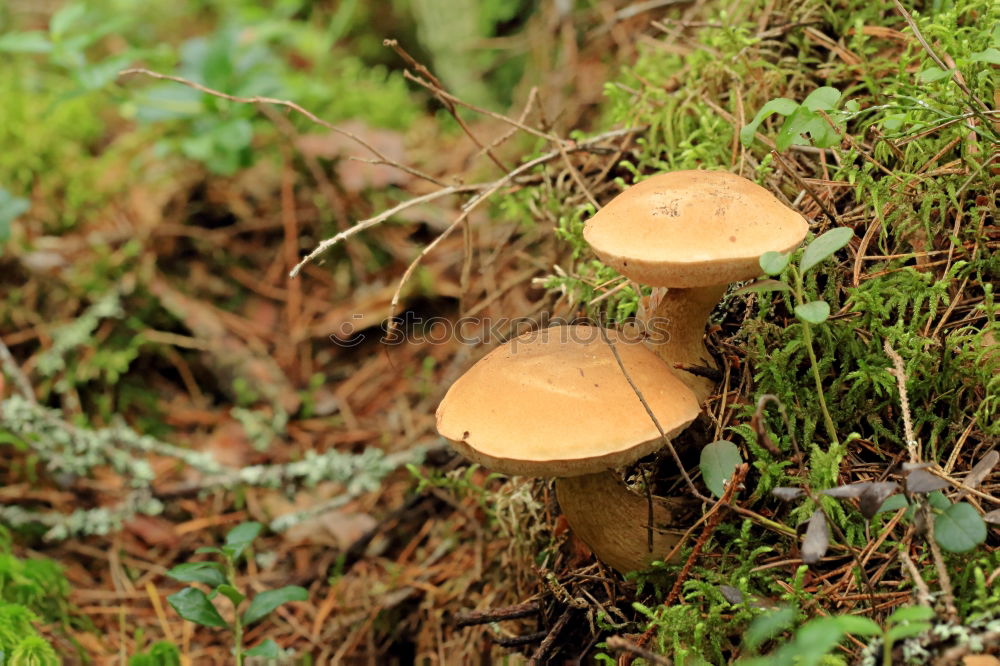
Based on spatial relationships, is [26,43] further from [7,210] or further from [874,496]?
[874,496]

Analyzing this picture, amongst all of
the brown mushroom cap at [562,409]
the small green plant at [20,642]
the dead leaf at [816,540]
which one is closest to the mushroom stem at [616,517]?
the brown mushroom cap at [562,409]

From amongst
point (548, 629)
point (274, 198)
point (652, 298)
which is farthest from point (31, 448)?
point (652, 298)

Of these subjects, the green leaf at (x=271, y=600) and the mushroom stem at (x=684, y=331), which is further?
the green leaf at (x=271, y=600)

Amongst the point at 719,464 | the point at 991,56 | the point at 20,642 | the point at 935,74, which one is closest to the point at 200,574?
the point at 20,642

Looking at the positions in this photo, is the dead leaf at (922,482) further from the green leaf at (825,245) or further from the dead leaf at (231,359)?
the dead leaf at (231,359)

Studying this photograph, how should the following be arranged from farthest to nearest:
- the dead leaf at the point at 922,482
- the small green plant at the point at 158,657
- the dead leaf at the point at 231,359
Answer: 1. the dead leaf at the point at 231,359
2. the small green plant at the point at 158,657
3. the dead leaf at the point at 922,482
